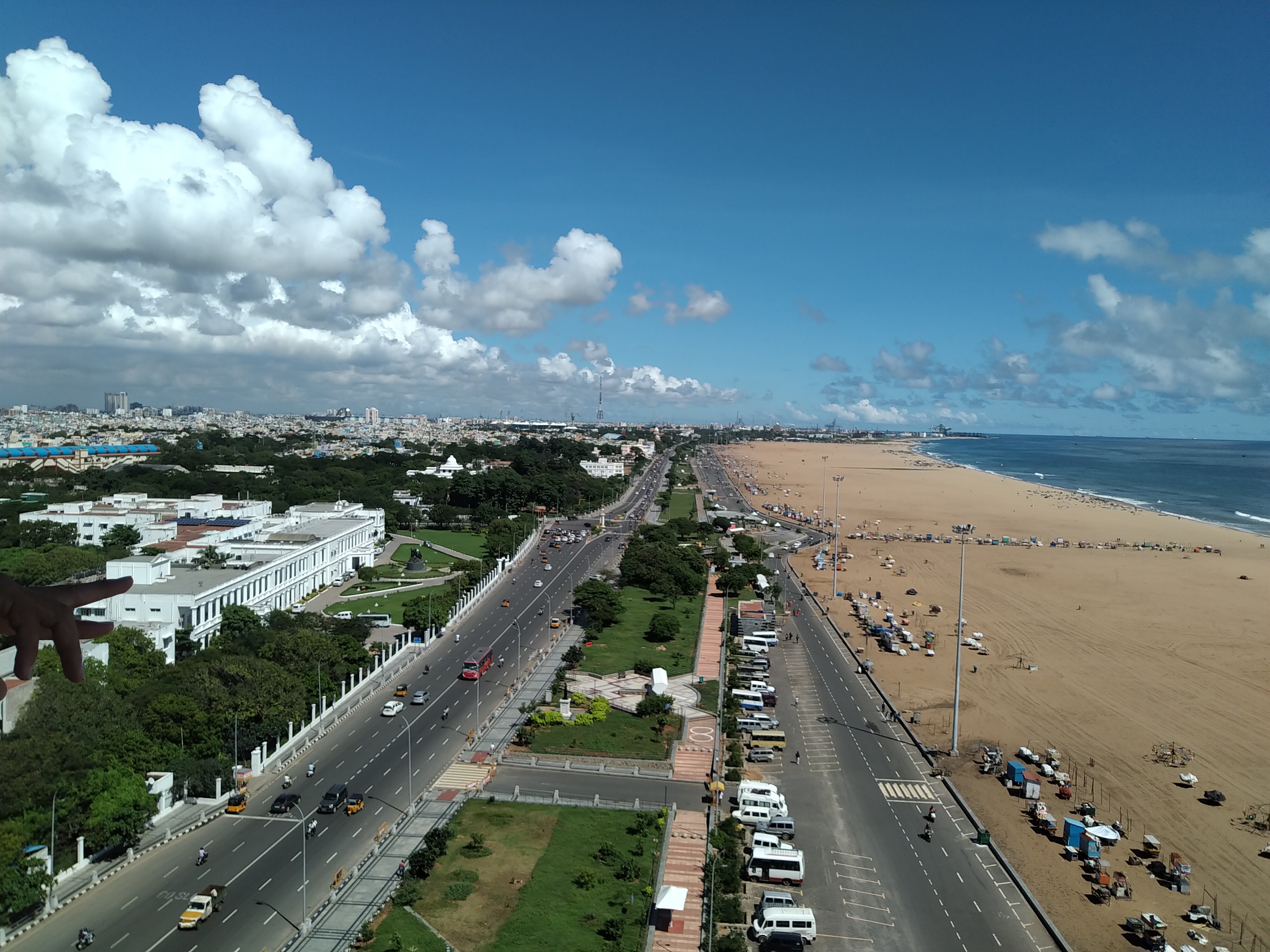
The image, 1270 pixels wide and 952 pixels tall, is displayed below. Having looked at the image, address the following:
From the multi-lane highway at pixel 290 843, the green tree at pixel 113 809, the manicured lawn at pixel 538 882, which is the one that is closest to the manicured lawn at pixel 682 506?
the multi-lane highway at pixel 290 843

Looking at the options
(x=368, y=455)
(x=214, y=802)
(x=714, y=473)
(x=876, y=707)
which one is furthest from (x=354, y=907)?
(x=714, y=473)

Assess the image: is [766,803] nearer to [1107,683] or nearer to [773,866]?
[773,866]

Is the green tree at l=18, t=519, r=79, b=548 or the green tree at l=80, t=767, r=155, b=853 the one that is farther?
the green tree at l=18, t=519, r=79, b=548

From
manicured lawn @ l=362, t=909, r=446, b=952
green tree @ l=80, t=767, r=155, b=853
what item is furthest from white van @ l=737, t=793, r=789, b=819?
green tree @ l=80, t=767, r=155, b=853

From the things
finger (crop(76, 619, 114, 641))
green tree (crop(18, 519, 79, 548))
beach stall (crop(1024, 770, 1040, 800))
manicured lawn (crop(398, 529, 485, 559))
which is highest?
finger (crop(76, 619, 114, 641))

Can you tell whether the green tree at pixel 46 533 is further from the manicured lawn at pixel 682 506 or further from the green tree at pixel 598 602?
the manicured lawn at pixel 682 506

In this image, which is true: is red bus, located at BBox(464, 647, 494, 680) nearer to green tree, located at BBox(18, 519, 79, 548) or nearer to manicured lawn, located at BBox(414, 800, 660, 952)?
manicured lawn, located at BBox(414, 800, 660, 952)
